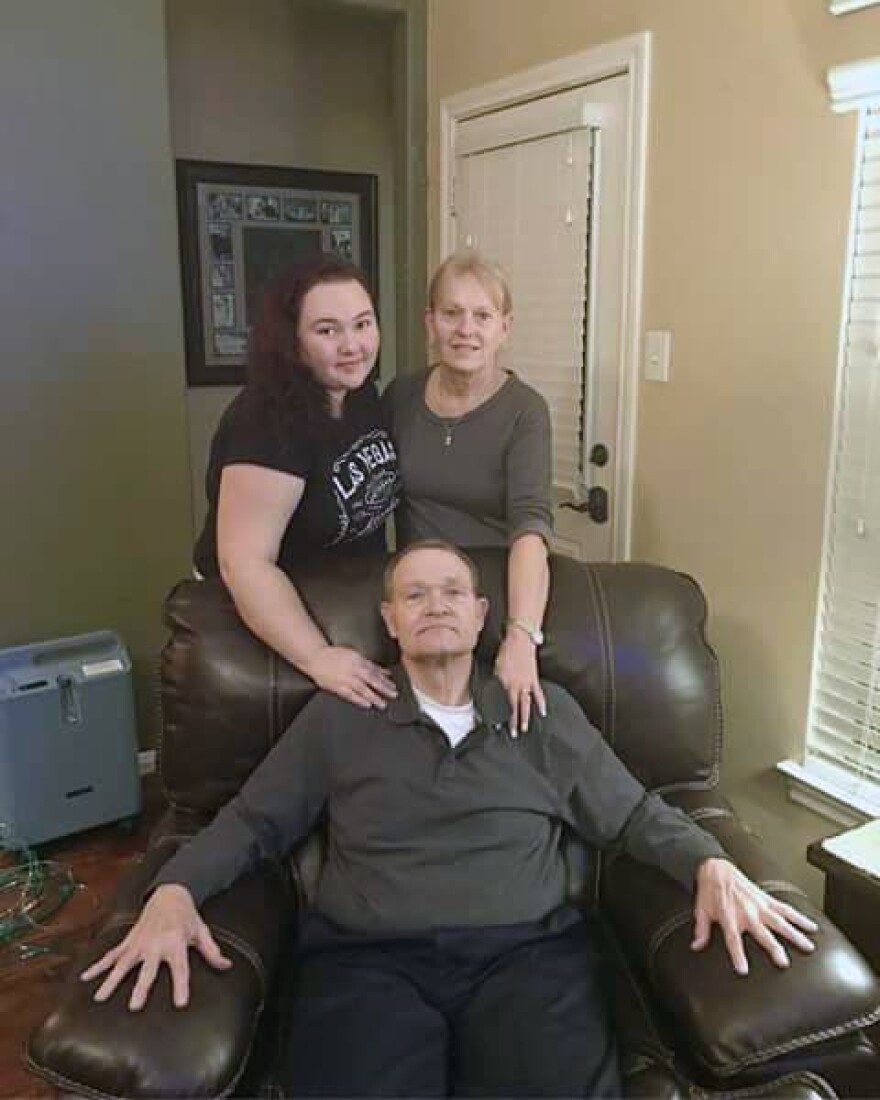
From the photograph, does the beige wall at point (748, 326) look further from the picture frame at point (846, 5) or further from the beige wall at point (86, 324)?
the beige wall at point (86, 324)

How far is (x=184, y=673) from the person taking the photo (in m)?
1.75

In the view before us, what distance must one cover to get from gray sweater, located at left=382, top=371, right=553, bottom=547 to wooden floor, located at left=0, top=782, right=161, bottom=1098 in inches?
43.3

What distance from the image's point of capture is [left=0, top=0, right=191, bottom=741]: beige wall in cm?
269

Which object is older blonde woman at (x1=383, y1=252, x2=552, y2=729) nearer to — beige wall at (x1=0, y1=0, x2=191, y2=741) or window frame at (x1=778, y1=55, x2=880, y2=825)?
window frame at (x1=778, y1=55, x2=880, y2=825)

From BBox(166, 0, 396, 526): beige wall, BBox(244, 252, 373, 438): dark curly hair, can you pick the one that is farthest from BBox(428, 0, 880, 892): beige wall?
BBox(166, 0, 396, 526): beige wall

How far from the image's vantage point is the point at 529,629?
177cm

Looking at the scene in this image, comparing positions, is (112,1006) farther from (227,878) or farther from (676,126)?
(676,126)

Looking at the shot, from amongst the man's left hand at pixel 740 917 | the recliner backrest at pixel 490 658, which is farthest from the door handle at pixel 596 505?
the man's left hand at pixel 740 917

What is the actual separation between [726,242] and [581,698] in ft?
3.46

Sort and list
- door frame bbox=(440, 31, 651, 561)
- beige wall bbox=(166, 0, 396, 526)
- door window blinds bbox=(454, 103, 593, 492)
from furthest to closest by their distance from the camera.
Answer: beige wall bbox=(166, 0, 396, 526), door window blinds bbox=(454, 103, 593, 492), door frame bbox=(440, 31, 651, 561)

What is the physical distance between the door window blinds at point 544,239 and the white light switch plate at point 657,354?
0.79 ft

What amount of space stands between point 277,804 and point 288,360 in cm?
77

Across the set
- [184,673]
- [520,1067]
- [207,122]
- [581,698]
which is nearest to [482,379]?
[581,698]

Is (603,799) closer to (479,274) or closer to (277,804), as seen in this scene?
(277,804)
